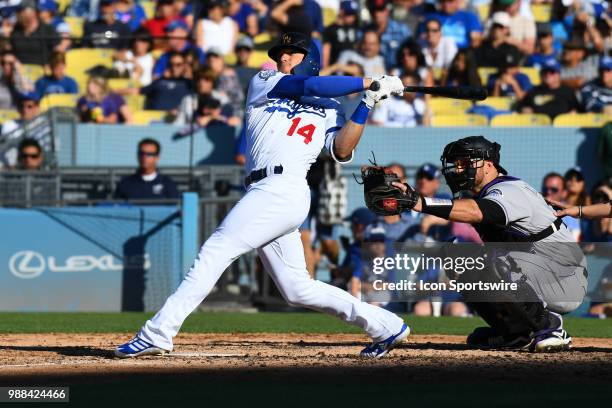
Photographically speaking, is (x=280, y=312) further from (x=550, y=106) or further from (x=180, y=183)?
(x=550, y=106)

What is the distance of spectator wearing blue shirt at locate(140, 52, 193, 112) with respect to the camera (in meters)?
14.8

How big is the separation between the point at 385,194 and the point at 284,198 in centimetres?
59

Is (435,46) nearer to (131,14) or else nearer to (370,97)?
(131,14)

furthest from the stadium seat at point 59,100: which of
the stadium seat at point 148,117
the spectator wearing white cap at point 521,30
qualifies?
the spectator wearing white cap at point 521,30

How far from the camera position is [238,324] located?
432 inches

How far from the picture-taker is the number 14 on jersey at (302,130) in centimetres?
690

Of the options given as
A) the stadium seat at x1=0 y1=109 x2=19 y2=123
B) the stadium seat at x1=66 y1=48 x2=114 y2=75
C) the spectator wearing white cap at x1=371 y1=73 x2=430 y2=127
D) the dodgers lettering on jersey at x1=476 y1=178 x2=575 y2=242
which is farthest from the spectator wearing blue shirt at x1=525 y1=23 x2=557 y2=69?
the dodgers lettering on jersey at x1=476 y1=178 x2=575 y2=242

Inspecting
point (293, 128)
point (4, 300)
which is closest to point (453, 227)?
point (4, 300)

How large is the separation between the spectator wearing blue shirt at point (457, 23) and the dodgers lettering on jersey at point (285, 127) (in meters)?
9.27

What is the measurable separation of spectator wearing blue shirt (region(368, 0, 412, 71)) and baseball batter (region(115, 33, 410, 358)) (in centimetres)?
853

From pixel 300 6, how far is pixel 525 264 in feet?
29.9

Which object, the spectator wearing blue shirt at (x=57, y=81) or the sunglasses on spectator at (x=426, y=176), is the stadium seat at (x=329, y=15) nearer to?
the spectator wearing blue shirt at (x=57, y=81)

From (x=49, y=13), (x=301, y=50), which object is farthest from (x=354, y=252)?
(x=49, y=13)

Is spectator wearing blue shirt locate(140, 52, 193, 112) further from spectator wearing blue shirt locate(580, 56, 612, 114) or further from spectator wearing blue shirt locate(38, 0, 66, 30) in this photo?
spectator wearing blue shirt locate(580, 56, 612, 114)
